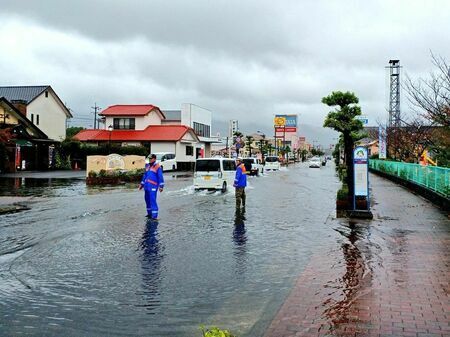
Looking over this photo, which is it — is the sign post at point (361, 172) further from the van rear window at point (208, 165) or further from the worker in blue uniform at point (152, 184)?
the van rear window at point (208, 165)

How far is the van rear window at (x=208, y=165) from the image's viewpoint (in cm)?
2225

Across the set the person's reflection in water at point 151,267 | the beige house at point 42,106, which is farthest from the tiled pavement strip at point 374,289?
the beige house at point 42,106

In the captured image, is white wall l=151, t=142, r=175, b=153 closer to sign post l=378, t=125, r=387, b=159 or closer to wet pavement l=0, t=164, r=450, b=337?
sign post l=378, t=125, r=387, b=159

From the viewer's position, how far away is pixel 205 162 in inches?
883

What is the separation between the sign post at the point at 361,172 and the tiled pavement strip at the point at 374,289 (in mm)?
2012

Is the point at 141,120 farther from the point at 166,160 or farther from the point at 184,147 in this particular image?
the point at 166,160

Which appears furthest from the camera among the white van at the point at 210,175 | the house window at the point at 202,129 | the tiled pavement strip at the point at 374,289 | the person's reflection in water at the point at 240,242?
the house window at the point at 202,129

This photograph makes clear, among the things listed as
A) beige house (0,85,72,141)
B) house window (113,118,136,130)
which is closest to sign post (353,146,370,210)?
beige house (0,85,72,141)

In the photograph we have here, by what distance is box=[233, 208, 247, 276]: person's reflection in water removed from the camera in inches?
292

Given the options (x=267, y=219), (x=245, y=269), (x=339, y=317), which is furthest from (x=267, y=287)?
(x=267, y=219)

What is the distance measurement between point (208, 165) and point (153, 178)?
32.6 feet

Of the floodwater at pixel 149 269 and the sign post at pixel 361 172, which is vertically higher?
the sign post at pixel 361 172

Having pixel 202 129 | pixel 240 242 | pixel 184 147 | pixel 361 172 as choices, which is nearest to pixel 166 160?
pixel 184 147

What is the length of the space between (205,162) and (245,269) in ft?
50.4
